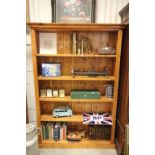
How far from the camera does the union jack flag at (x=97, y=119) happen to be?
2.60 m

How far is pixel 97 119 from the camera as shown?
8.67 ft

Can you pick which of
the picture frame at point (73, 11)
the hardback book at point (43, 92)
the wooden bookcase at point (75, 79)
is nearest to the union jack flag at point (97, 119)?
the wooden bookcase at point (75, 79)

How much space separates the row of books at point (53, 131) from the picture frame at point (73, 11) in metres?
1.63

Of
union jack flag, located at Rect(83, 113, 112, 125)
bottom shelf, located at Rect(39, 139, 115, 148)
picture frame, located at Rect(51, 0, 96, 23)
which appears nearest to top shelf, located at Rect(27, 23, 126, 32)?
picture frame, located at Rect(51, 0, 96, 23)

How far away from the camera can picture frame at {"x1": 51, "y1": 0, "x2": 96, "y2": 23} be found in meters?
2.42

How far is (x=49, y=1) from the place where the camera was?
248 cm

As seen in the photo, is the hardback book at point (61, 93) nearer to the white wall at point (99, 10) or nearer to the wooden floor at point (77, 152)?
the wooden floor at point (77, 152)

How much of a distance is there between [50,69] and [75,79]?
0.41 m

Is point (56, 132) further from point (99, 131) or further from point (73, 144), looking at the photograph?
point (99, 131)

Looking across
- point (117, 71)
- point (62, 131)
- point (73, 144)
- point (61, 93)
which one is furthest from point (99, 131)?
point (117, 71)
